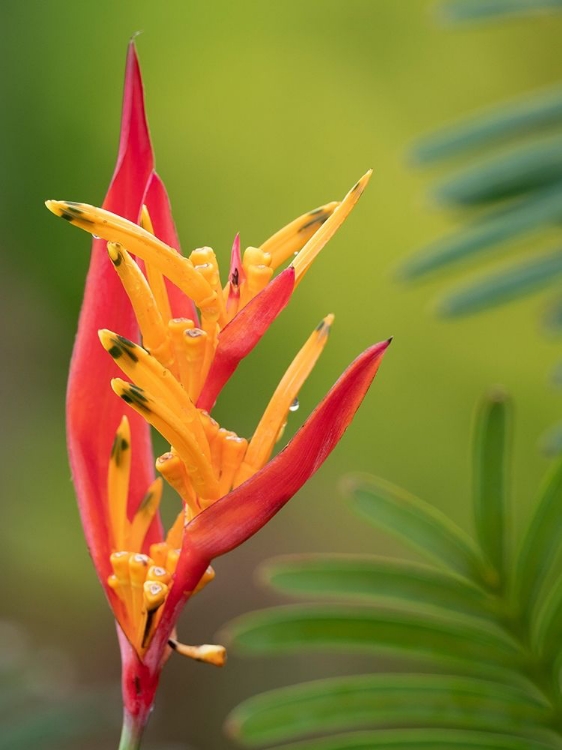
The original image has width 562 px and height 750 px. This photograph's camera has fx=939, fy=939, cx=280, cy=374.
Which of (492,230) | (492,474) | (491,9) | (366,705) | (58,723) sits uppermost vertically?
(491,9)

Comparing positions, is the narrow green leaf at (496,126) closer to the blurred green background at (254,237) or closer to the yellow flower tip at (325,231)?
the yellow flower tip at (325,231)

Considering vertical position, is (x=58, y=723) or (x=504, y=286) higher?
(x=504, y=286)

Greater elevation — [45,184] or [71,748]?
[45,184]

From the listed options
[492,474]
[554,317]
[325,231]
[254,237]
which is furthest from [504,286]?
[254,237]

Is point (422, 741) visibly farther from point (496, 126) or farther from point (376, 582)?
point (496, 126)

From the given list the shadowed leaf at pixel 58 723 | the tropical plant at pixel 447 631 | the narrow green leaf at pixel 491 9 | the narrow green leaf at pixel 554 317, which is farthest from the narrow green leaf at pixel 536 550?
the shadowed leaf at pixel 58 723

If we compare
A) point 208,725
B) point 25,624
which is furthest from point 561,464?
point 25,624

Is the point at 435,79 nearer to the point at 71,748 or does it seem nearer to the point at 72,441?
the point at 71,748

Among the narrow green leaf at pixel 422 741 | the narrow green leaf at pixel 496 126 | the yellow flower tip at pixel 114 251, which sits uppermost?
the narrow green leaf at pixel 496 126
